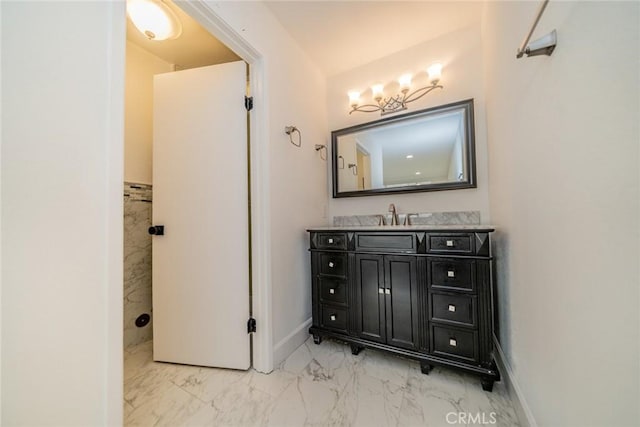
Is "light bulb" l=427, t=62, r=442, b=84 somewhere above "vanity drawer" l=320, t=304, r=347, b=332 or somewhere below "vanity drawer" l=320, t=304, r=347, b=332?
above

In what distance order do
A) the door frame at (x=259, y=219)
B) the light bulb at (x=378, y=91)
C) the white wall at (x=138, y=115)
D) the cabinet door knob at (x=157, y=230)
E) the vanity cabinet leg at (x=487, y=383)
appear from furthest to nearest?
the light bulb at (x=378, y=91)
the white wall at (x=138, y=115)
the cabinet door knob at (x=157, y=230)
the door frame at (x=259, y=219)
the vanity cabinet leg at (x=487, y=383)

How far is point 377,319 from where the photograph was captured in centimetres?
157

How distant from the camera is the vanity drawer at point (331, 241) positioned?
1717mm

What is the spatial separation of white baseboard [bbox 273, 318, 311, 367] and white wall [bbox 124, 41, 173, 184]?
1.76 m

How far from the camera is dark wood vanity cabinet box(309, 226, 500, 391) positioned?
130 centimetres

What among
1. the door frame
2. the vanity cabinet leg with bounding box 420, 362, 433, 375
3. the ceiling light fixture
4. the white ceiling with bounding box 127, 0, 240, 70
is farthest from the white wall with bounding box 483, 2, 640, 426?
the white ceiling with bounding box 127, 0, 240, 70

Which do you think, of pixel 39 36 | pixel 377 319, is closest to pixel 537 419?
pixel 377 319

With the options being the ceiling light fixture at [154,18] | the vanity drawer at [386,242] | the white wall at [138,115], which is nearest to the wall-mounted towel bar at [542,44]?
the vanity drawer at [386,242]

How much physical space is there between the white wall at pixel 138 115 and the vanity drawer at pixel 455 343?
2509mm

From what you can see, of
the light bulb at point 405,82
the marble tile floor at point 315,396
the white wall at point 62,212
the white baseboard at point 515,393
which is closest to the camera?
the white wall at point 62,212

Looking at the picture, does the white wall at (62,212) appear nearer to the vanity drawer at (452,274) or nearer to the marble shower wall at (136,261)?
the marble shower wall at (136,261)

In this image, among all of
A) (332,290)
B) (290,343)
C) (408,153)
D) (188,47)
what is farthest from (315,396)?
(188,47)

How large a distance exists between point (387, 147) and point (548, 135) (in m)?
A: 1.38

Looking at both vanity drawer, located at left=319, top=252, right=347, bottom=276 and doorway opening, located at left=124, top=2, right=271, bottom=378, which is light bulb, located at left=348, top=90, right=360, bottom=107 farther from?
vanity drawer, located at left=319, top=252, right=347, bottom=276
